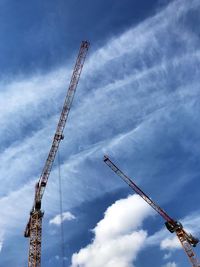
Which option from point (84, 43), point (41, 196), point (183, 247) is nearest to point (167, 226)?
point (183, 247)

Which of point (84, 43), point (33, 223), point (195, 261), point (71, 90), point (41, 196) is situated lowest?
point (195, 261)

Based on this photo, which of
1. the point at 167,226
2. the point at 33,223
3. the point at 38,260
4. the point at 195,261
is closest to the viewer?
the point at 38,260

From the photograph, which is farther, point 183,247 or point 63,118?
point 183,247

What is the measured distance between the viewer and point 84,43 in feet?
315

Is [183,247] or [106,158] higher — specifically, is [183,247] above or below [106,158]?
below

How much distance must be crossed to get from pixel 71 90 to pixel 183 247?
60.3 metres

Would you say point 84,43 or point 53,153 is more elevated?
point 84,43

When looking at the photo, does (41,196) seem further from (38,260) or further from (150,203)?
(150,203)

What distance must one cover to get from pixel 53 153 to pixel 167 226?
46.7 m

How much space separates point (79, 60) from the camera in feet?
316

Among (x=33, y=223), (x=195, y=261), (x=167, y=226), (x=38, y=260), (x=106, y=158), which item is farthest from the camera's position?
(x=106, y=158)

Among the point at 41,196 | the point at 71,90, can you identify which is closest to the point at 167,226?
the point at 41,196

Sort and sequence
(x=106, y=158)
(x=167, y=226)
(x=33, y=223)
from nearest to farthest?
(x=33, y=223) → (x=167, y=226) → (x=106, y=158)

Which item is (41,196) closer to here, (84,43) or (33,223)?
(33,223)
